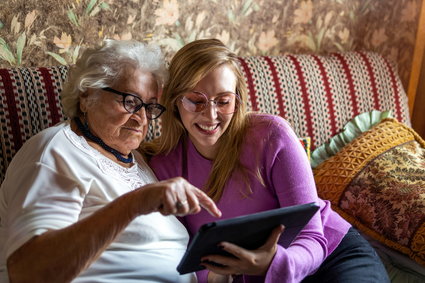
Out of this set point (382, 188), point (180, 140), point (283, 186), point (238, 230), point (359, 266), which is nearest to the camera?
point (238, 230)

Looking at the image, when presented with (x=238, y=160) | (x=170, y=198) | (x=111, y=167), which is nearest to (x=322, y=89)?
(x=238, y=160)

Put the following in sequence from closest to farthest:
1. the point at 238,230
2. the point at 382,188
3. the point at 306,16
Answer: the point at 238,230 → the point at 382,188 → the point at 306,16

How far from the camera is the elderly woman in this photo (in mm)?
1135

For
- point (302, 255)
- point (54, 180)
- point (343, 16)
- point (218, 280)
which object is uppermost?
point (343, 16)

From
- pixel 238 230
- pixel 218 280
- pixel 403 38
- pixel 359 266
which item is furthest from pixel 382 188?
pixel 403 38

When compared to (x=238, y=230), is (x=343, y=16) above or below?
above

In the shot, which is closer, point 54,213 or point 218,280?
point 54,213

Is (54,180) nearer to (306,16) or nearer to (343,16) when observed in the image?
(306,16)

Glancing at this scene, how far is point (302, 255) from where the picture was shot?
56.6 inches

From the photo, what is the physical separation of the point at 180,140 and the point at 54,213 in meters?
0.62

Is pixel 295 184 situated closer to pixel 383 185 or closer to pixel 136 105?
pixel 136 105

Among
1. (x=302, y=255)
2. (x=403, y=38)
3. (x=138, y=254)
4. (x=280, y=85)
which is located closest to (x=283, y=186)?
(x=302, y=255)

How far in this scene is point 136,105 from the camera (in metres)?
1.47

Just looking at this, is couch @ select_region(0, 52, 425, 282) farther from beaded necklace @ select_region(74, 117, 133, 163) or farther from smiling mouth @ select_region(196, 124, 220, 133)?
smiling mouth @ select_region(196, 124, 220, 133)
